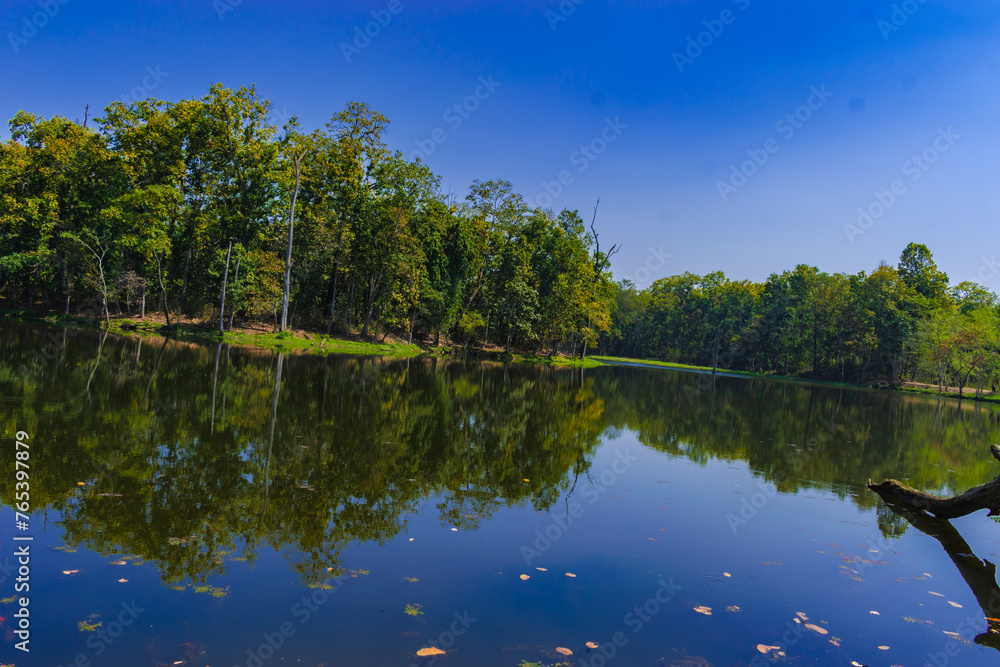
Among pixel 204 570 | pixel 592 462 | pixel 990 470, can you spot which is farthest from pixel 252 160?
pixel 990 470

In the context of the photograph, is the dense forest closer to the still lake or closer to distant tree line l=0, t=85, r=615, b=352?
distant tree line l=0, t=85, r=615, b=352

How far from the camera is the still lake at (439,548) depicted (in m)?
4.29

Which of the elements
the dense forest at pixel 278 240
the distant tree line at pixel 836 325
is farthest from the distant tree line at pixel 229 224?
the distant tree line at pixel 836 325

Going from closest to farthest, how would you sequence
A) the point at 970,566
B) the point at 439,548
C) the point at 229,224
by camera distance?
the point at 439,548, the point at 970,566, the point at 229,224

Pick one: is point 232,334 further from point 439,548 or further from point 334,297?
point 439,548

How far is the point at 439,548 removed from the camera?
6.14 m

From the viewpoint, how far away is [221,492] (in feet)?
22.6

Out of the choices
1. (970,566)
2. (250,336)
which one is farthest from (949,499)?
(250,336)

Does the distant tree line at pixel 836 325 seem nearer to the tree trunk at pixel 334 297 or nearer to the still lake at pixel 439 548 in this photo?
the tree trunk at pixel 334 297

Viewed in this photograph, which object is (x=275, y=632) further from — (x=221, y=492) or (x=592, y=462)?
(x=592, y=462)

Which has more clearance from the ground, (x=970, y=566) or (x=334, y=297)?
(x=334, y=297)

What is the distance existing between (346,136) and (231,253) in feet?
43.6

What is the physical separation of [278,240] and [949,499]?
44902 millimetres

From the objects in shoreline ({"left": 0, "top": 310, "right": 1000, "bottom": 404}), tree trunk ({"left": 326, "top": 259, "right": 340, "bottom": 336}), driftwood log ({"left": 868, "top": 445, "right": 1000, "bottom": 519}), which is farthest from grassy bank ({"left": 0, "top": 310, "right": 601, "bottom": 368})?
driftwood log ({"left": 868, "top": 445, "right": 1000, "bottom": 519})
